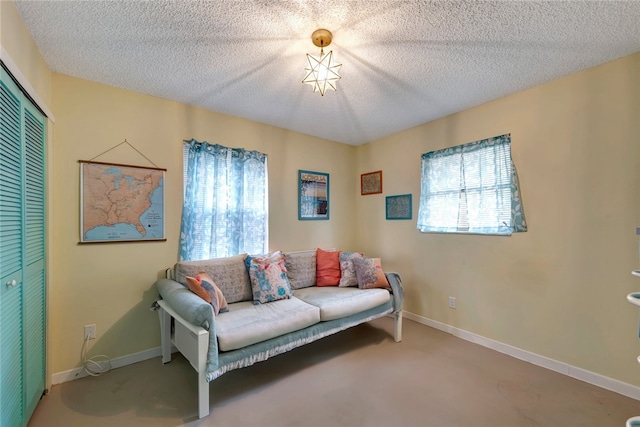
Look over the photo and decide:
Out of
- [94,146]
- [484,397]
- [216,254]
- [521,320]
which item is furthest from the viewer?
[216,254]

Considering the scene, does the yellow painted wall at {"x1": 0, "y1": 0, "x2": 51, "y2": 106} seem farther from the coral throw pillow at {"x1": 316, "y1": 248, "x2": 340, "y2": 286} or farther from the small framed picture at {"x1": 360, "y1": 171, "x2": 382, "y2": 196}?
the small framed picture at {"x1": 360, "y1": 171, "x2": 382, "y2": 196}

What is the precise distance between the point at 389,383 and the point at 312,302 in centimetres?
87

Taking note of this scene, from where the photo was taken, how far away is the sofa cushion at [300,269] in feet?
9.67

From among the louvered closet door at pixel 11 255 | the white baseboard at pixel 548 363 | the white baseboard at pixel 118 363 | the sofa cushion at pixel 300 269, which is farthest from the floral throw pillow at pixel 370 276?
the louvered closet door at pixel 11 255

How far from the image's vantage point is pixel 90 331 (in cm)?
220

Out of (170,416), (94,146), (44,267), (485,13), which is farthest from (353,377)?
(94,146)

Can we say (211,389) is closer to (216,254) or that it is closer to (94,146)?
(216,254)

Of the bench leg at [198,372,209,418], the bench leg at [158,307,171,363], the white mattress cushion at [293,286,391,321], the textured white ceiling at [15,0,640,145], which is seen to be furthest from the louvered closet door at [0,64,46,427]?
the white mattress cushion at [293,286,391,321]

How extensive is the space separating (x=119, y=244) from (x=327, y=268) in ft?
6.59

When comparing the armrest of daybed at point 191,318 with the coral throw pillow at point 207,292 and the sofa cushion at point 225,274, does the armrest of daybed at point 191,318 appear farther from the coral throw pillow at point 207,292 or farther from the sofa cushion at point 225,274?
the sofa cushion at point 225,274

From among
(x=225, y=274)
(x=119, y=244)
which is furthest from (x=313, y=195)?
(x=119, y=244)

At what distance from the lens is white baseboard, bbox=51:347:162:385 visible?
2068 mm

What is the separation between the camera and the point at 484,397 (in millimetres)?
1898

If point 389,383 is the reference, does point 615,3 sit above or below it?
above
